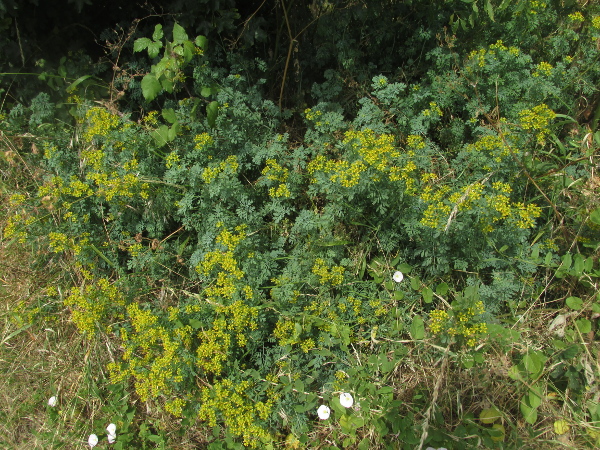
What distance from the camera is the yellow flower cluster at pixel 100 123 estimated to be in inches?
130

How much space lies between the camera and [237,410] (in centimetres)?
268

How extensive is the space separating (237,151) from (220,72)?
68 centimetres

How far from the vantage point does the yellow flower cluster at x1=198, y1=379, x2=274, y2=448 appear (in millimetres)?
2680

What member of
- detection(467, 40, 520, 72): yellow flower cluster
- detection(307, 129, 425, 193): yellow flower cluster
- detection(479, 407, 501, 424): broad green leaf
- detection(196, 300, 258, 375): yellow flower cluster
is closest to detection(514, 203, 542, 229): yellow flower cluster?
detection(307, 129, 425, 193): yellow flower cluster

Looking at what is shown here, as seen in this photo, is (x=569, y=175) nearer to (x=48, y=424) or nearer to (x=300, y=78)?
(x=300, y=78)

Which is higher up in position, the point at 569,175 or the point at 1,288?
the point at 569,175

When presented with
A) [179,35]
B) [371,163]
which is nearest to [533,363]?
[371,163]

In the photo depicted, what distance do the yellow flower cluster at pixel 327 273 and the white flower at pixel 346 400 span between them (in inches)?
27.9

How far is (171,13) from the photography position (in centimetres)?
349

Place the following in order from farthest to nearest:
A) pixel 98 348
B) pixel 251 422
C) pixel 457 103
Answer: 1. pixel 457 103
2. pixel 98 348
3. pixel 251 422

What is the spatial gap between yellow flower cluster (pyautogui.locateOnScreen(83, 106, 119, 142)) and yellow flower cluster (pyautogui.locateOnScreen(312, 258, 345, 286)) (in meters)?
1.87

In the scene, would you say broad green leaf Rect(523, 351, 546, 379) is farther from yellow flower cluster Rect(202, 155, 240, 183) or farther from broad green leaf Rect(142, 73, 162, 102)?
broad green leaf Rect(142, 73, 162, 102)

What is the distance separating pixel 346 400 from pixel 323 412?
0.19 m

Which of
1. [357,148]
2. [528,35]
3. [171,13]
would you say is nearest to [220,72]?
[171,13]
